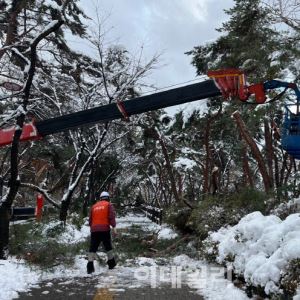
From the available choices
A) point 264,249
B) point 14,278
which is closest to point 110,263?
point 14,278

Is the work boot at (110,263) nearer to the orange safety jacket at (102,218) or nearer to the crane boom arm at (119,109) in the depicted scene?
the orange safety jacket at (102,218)

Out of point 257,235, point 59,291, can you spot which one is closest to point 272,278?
point 257,235

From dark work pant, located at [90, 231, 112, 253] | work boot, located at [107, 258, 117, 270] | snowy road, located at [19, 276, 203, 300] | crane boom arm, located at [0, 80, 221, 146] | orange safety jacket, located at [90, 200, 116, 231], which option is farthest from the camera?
crane boom arm, located at [0, 80, 221, 146]

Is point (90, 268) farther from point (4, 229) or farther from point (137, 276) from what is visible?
point (4, 229)

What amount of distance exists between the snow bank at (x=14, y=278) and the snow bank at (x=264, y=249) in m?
3.75

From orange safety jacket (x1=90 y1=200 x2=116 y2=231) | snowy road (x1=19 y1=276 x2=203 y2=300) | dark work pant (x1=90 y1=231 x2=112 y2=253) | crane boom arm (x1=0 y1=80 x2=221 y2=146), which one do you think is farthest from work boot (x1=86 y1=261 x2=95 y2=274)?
crane boom arm (x1=0 y1=80 x2=221 y2=146)

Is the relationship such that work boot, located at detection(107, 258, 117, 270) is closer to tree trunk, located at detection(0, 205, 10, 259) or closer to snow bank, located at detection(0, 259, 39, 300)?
snow bank, located at detection(0, 259, 39, 300)

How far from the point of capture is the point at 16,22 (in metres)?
15.6

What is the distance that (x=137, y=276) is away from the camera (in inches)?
365

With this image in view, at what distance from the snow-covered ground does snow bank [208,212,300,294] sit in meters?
0.58

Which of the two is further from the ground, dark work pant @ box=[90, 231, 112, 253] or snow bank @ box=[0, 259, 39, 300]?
dark work pant @ box=[90, 231, 112, 253]

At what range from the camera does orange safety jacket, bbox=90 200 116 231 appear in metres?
10.5

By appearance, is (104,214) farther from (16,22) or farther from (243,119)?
(243,119)

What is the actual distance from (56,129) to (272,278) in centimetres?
858
